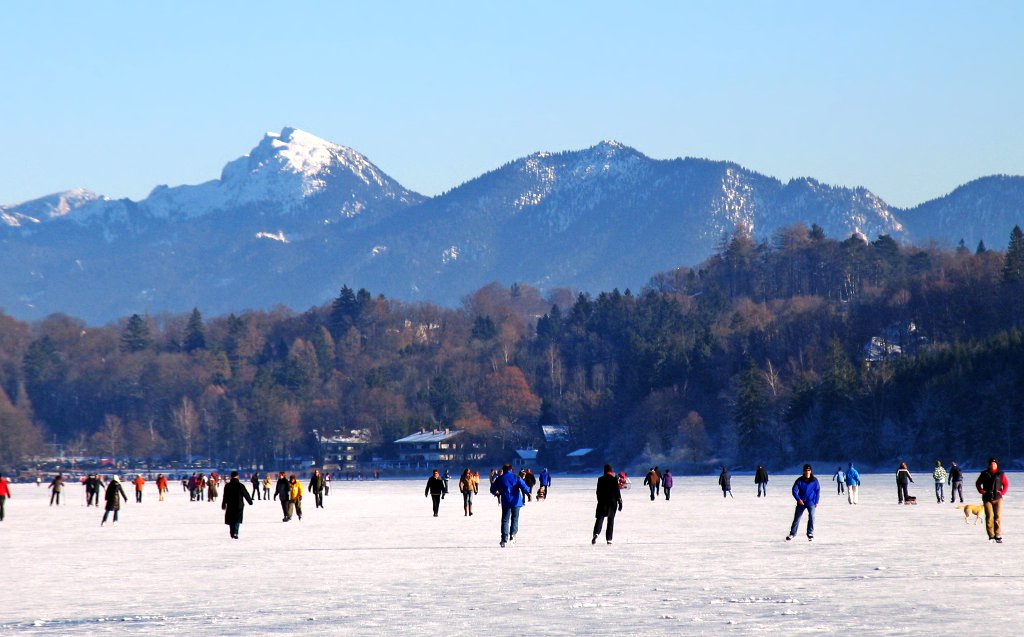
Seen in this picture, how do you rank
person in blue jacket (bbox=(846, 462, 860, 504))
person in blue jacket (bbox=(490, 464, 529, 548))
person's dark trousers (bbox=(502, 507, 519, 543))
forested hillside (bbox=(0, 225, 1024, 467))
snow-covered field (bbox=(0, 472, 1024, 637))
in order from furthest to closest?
forested hillside (bbox=(0, 225, 1024, 467))
person in blue jacket (bbox=(846, 462, 860, 504))
person's dark trousers (bbox=(502, 507, 519, 543))
person in blue jacket (bbox=(490, 464, 529, 548))
snow-covered field (bbox=(0, 472, 1024, 637))

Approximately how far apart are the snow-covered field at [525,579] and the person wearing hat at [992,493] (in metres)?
0.54

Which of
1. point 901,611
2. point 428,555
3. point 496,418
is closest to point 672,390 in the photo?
point 496,418

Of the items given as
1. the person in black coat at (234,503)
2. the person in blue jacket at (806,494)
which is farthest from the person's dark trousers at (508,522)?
the person in black coat at (234,503)

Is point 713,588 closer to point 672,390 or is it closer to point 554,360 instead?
point 672,390

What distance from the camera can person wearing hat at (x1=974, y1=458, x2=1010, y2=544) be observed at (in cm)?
2705

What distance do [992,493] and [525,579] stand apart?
31.2 ft

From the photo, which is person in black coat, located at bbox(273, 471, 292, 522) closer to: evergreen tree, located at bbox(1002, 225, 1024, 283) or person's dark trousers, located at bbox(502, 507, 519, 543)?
person's dark trousers, located at bbox(502, 507, 519, 543)

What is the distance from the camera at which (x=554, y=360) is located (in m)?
199

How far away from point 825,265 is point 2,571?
581ft

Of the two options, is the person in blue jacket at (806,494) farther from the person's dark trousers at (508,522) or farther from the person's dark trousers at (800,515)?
the person's dark trousers at (508,522)

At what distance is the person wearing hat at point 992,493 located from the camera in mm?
27047

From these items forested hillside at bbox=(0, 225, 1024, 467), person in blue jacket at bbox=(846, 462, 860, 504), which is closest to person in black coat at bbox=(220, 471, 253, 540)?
person in blue jacket at bbox=(846, 462, 860, 504)

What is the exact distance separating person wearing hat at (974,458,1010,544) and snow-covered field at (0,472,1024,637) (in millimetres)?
544

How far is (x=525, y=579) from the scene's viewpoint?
21906mm
